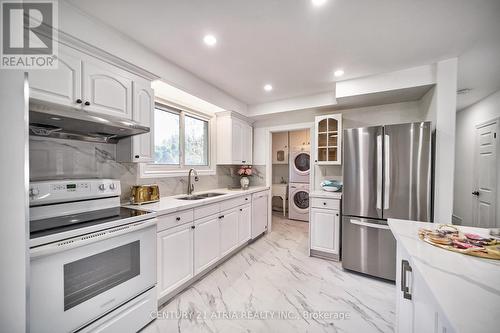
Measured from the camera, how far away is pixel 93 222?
1296 mm

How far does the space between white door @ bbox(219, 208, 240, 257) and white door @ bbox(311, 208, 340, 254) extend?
113 centimetres

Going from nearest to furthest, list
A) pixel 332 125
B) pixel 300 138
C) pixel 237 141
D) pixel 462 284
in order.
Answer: pixel 462 284
pixel 332 125
pixel 237 141
pixel 300 138

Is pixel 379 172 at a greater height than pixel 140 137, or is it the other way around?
pixel 140 137

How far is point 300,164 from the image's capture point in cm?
479

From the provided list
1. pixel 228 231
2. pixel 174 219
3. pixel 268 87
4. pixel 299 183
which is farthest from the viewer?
pixel 299 183

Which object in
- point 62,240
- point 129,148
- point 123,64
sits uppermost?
point 123,64

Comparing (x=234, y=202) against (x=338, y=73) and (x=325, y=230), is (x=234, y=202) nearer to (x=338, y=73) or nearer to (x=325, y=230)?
(x=325, y=230)

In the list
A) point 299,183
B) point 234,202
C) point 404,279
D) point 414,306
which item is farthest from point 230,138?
point 414,306

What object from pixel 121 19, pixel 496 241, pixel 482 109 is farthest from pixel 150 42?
pixel 482 109

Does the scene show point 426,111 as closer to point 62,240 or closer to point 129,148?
point 129,148

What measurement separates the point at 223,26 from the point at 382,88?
2058 millimetres

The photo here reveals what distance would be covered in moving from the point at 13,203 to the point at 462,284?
1788 millimetres

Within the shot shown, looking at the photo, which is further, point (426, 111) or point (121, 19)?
point (426, 111)

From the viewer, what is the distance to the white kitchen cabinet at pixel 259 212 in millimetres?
3305
